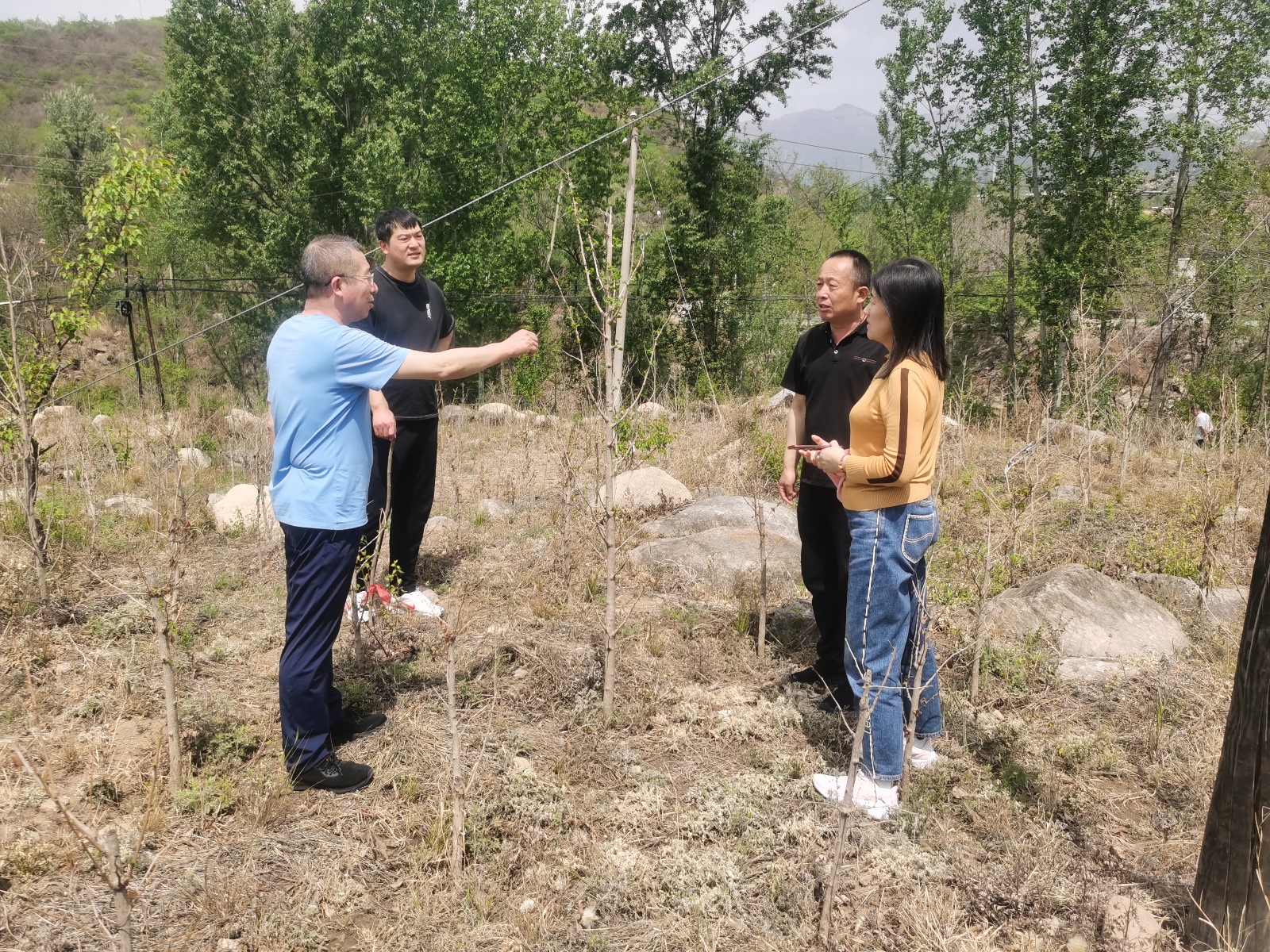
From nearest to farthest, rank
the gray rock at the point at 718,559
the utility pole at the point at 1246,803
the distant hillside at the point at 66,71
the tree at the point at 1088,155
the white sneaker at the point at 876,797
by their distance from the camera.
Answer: the utility pole at the point at 1246,803 → the white sneaker at the point at 876,797 → the gray rock at the point at 718,559 → the tree at the point at 1088,155 → the distant hillside at the point at 66,71

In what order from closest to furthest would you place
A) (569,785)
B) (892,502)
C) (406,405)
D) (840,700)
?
(892,502)
(569,785)
(840,700)
(406,405)

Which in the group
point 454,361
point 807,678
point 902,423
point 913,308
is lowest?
point 807,678

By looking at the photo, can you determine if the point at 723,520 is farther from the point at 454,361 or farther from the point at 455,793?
the point at 455,793

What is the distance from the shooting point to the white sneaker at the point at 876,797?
2.70 meters

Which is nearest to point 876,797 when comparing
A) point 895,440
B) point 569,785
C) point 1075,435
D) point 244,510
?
point 569,785

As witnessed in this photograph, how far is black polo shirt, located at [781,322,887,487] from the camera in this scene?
313cm

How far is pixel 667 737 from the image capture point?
3270 mm

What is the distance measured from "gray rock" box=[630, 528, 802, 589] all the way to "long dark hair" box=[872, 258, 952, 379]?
2479 mm

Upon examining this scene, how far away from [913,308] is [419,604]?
289cm

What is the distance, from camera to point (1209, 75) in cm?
1370

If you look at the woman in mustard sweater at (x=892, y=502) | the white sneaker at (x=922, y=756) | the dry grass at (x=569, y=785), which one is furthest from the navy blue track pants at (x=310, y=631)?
the white sneaker at (x=922, y=756)

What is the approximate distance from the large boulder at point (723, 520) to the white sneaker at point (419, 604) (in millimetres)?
1950

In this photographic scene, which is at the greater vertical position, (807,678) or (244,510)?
(244,510)

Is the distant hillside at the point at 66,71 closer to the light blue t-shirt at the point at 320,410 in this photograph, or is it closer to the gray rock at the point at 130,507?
the gray rock at the point at 130,507
